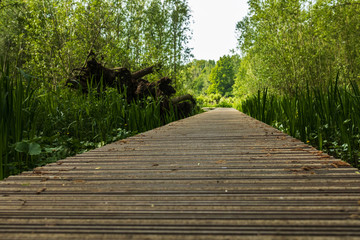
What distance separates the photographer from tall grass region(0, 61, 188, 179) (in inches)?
67.6

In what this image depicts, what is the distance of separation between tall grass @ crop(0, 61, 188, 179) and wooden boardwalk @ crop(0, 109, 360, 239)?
0.56 m

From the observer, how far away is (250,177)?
1180 millimetres

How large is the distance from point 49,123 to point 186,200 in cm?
254

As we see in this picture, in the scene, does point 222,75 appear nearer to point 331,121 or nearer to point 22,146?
point 331,121

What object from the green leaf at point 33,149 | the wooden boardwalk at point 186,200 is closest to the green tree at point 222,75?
the green leaf at point 33,149

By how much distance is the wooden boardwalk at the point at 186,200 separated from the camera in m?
0.71

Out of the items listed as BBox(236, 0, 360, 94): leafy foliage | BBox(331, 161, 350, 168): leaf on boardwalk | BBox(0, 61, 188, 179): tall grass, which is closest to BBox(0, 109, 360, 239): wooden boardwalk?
BBox(331, 161, 350, 168): leaf on boardwalk

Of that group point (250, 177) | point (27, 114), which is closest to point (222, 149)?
point (250, 177)

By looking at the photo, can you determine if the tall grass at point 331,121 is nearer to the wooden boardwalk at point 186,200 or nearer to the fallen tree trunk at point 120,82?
the wooden boardwalk at point 186,200

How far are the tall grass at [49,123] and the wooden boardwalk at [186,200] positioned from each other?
22.0 inches

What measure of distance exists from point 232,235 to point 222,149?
49.9 inches

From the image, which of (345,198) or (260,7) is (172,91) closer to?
(345,198)

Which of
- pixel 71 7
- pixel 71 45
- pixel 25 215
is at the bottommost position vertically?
pixel 25 215

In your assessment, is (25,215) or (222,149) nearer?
(25,215)
